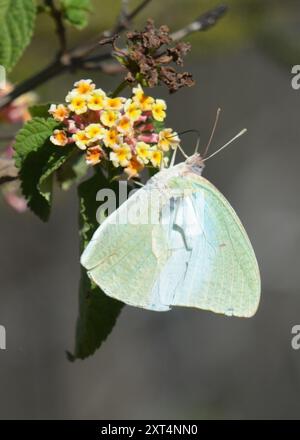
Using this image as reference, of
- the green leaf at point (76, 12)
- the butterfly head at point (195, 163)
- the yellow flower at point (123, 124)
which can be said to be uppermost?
the green leaf at point (76, 12)

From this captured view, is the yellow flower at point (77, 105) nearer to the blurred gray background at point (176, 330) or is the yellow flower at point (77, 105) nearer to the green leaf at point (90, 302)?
the green leaf at point (90, 302)

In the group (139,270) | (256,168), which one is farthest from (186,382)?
(139,270)

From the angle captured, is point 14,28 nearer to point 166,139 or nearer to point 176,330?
point 166,139

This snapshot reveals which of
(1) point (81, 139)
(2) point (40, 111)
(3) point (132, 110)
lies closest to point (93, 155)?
(1) point (81, 139)

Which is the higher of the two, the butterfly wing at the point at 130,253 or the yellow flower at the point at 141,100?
the yellow flower at the point at 141,100

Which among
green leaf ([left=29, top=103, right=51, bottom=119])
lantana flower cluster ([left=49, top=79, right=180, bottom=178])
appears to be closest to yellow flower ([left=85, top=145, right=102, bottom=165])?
lantana flower cluster ([left=49, top=79, right=180, bottom=178])

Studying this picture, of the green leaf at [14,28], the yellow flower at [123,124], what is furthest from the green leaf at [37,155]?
the green leaf at [14,28]

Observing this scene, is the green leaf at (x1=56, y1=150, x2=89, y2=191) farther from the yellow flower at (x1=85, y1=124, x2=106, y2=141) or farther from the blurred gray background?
the blurred gray background
